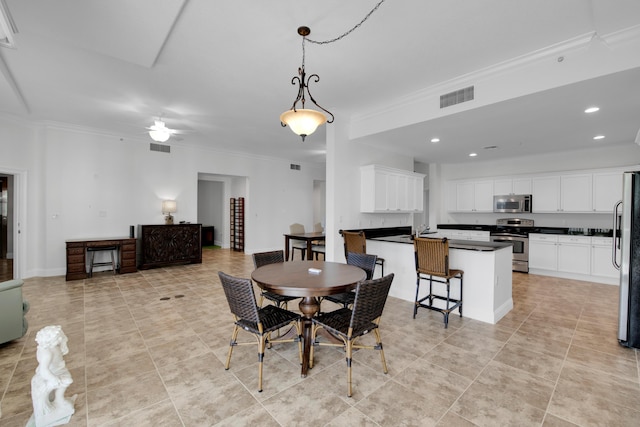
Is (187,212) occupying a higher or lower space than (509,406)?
higher

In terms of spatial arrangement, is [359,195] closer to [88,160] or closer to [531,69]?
[531,69]

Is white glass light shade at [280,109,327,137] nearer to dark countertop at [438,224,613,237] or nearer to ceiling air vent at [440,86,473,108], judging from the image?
ceiling air vent at [440,86,473,108]

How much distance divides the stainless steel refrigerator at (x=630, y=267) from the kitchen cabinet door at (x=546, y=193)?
380 centimetres

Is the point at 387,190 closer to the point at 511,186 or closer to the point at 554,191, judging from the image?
the point at 511,186

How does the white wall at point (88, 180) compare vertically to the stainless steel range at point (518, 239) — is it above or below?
above

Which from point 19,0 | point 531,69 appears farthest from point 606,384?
point 19,0

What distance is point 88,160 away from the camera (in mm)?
6047

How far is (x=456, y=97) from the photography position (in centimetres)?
365

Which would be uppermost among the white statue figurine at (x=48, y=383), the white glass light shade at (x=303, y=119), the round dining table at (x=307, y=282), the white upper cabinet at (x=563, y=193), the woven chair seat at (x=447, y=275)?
the white glass light shade at (x=303, y=119)

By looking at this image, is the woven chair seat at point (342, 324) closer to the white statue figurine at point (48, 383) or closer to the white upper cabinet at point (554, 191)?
the white statue figurine at point (48, 383)

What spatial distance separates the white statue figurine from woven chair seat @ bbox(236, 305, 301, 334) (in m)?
1.15

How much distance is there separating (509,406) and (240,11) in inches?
144

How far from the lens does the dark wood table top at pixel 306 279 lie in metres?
2.20

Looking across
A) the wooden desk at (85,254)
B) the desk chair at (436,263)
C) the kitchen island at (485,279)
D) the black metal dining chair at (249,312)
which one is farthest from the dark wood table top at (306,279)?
the wooden desk at (85,254)
